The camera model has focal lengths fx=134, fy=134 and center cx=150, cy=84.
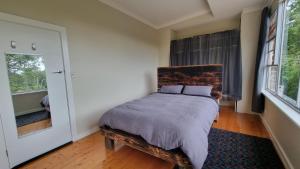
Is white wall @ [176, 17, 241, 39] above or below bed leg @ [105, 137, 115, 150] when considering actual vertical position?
above

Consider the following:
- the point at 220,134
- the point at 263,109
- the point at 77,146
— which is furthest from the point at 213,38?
the point at 77,146

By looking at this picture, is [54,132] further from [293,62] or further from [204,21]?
[204,21]

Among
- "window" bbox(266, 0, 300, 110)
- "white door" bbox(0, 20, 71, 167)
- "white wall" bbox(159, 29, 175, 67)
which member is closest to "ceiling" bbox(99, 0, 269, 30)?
"white wall" bbox(159, 29, 175, 67)

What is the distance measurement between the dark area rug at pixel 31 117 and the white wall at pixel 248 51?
159 inches

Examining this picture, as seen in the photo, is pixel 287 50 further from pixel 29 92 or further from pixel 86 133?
pixel 29 92

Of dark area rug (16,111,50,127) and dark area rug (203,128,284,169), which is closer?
dark area rug (203,128,284,169)

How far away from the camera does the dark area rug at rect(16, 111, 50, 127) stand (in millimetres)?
1721

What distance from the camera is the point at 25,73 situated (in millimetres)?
1771

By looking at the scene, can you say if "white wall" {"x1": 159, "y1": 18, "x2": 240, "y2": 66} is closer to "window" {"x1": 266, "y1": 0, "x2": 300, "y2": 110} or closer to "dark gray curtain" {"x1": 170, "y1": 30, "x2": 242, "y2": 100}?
"dark gray curtain" {"x1": 170, "y1": 30, "x2": 242, "y2": 100}

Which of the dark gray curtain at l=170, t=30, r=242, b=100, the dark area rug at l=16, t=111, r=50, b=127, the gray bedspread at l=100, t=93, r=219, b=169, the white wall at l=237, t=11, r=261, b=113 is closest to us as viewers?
the gray bedspread at l=100, t=93, r=219, b=169

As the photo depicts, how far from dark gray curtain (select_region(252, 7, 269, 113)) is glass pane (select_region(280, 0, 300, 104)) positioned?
71 centimetres

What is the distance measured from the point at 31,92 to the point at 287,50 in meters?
3.73

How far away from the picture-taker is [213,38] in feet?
12.3

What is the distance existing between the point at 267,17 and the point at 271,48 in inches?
25.2
